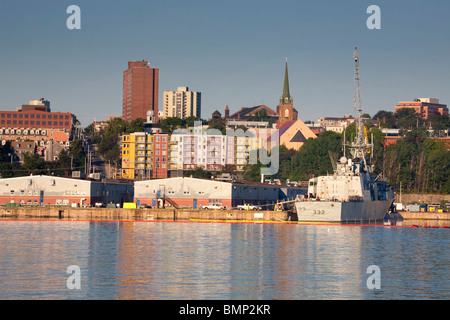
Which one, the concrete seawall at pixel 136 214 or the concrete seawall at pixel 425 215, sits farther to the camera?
the concrete seawall at pixel 425 215

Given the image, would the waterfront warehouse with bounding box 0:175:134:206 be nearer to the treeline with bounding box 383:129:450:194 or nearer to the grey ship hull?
the grey ship hull

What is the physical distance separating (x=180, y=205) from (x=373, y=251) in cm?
6076

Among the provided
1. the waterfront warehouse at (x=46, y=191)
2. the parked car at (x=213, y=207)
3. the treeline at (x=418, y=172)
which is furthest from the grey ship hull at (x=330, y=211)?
the treeline at (x=418, y=172)

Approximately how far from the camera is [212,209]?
124 m

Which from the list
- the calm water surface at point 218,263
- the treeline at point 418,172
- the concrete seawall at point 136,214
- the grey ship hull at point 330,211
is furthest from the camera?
the treeline at point 418,172

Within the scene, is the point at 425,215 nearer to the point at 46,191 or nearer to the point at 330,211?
the point at 330,211

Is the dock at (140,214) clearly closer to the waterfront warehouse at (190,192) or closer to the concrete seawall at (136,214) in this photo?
the concrete seawall at (136,214)

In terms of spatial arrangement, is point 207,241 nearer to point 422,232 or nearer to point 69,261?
point 69,261

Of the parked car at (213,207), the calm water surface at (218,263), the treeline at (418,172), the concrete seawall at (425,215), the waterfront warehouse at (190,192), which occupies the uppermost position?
the treeline at (418,172)

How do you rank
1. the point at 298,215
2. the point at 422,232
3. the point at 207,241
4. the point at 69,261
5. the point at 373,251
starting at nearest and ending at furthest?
the point at 69,261 → the point at 373,251 → the point at 207,241 → the point at 422,232 → the point at 298,215

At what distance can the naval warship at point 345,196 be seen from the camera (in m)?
112

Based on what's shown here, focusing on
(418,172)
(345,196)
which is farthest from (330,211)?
(418,172)

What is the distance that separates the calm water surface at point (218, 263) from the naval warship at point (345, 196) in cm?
1349
